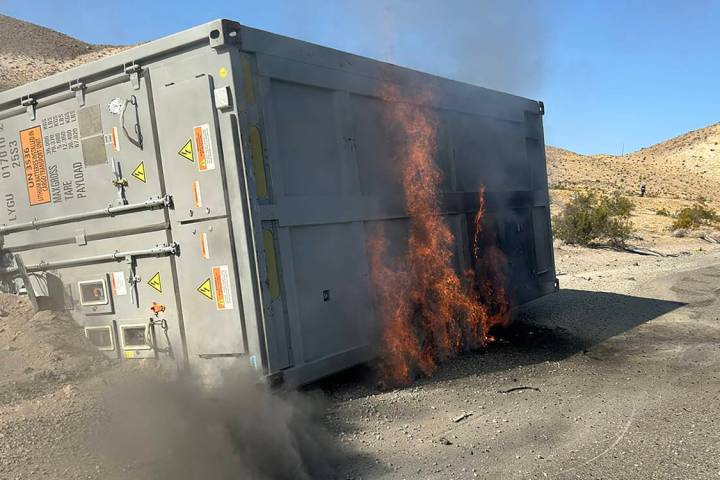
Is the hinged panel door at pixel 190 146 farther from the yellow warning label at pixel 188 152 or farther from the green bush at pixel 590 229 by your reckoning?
the green bush at pixel 590 229

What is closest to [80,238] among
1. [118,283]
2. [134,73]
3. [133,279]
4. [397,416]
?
[118,283]

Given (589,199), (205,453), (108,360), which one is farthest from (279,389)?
(589,199)

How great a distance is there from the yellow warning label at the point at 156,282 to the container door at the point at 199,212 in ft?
0.73

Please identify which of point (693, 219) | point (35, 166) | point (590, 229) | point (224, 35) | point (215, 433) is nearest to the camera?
point (215, 433)

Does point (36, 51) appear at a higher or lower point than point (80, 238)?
higher

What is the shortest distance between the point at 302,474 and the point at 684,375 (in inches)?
143

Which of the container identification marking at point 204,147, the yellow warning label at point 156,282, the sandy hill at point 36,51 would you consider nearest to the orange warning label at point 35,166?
the yellow warning label at point 156,282

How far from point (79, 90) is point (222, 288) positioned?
82.3 inches

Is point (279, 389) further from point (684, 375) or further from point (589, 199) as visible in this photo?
point (589, 199)

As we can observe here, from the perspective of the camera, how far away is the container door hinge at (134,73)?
448 centimetres

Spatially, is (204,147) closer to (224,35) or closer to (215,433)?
(224,35)

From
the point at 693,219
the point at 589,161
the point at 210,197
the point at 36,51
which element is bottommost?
the point at 693,219

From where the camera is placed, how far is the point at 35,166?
5305mm

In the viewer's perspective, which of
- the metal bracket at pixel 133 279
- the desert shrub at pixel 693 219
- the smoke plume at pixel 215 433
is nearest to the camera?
the smoke plume at pixel 215 433
